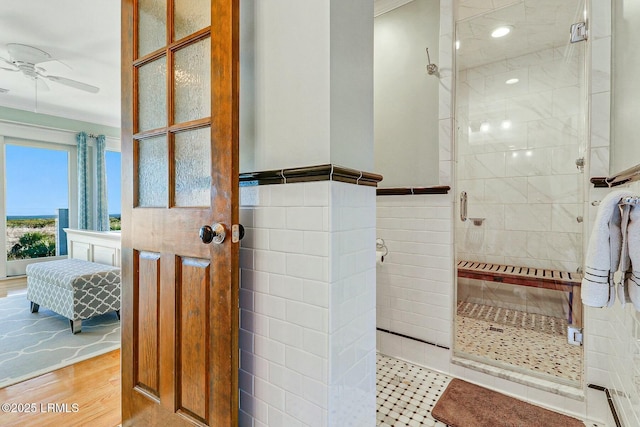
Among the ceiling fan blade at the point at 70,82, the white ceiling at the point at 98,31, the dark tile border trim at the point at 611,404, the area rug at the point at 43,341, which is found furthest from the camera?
the ceiling fan blade at the point at 70,82

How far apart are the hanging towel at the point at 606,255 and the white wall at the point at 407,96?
4.15 feet

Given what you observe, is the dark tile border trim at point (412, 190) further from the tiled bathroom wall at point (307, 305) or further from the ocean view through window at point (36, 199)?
the ocean view through window at point (36, 199)

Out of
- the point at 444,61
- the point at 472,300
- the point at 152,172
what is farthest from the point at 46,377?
the point at 444,61

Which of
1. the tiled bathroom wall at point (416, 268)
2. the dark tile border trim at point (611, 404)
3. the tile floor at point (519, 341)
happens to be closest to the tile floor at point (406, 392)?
the tiled bathroom wall at point (416, 268)

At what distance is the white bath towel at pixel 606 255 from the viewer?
3.07 feet

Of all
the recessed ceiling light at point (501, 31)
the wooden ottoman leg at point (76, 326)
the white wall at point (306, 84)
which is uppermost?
the recessed ceiling light at point (501, 31)

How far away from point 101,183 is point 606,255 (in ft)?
21.7

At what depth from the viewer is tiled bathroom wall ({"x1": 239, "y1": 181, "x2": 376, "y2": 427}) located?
1005 millimetres

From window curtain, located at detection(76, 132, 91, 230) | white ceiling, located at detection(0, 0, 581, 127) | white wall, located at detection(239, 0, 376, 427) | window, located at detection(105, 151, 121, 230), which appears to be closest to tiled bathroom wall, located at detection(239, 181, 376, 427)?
white wall, located at detection(239, 0, 376, 427)

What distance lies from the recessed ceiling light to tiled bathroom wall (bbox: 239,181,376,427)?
2.37 meters

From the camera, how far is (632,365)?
4.02 ft

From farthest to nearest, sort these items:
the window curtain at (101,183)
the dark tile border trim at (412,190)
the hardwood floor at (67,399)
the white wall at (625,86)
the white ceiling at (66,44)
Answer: the window curtain at (101,183) → the white ceiling at (66,44) → the dark tile border trim at (412,190) → the hardwood floor at (67,399) → the white wall at (625,86)

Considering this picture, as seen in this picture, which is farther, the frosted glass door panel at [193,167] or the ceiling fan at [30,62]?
the ceiling fan at [30,62]

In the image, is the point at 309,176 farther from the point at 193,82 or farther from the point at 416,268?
the point at 416,268
